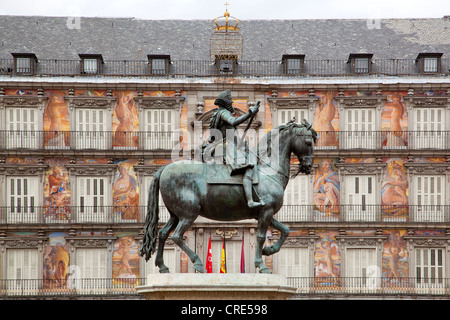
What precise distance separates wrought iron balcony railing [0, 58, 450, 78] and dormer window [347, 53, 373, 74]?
0.19 meters

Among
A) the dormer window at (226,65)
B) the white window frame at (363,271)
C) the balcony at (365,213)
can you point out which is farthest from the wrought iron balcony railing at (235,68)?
the white window frame at (363,271)

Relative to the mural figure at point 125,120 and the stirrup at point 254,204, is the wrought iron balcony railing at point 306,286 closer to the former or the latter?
the mural figure at point 125,120

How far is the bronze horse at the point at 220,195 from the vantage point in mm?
19719

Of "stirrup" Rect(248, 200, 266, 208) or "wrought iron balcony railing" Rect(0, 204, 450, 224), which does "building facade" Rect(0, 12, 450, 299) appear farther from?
"stirrup" Rect(248, 200, 266, 208)

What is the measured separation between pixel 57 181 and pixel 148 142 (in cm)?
457

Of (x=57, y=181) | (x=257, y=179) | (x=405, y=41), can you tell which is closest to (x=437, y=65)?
(x=405, y=41)

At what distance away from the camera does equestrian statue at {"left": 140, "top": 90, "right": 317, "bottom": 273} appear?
64.6ft

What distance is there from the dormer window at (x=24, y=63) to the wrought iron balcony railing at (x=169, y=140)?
9.83 ft

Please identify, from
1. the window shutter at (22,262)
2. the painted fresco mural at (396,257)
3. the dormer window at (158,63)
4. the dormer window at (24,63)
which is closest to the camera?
the window shutter at (22,262)

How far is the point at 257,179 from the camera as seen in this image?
773 inches

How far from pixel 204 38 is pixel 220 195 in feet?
112

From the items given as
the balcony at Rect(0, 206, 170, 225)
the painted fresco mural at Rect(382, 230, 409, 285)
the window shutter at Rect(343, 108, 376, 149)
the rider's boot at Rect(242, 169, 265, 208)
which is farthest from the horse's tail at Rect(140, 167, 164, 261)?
the window shutter at Rect(343, 108, 376, 149)

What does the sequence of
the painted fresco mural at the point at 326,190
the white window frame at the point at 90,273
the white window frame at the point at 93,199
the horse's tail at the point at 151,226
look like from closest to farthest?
the horse's tail at the point at 151,226, the white window frame at the point at 90,273, the white window frame at the point at 93,199, the painted fresco mural at the point at 326,190

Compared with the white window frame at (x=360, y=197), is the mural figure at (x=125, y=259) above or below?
below
